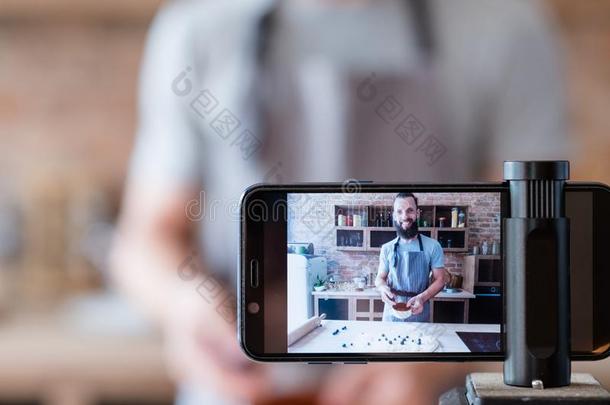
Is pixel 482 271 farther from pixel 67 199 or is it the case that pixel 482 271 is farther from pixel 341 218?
pixel 67 199

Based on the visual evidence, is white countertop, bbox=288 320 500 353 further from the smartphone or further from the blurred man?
the blurred man

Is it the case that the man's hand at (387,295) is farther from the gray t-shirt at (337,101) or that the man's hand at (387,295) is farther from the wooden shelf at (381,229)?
the gray t-shirt at (337,101)

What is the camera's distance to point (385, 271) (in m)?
0.37

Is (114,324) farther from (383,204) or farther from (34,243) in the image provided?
(383,204)

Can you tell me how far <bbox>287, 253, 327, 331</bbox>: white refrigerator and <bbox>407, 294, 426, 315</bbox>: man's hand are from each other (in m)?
0.04

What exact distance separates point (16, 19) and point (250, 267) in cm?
91

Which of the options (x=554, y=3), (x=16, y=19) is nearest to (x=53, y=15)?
(x=16, y=19)

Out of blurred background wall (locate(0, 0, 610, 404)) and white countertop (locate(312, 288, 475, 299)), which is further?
blurred background wall (locate(0, 0, 610, 404))

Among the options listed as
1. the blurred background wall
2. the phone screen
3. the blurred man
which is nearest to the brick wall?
the phone screen

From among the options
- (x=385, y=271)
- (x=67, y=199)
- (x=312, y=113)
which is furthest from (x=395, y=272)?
(x=67, y=199)

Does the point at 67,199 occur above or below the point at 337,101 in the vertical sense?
below

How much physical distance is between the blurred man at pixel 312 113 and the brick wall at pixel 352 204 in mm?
511

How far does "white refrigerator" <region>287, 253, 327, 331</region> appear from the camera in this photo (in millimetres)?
381

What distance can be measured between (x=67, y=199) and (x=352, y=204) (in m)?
0.87
